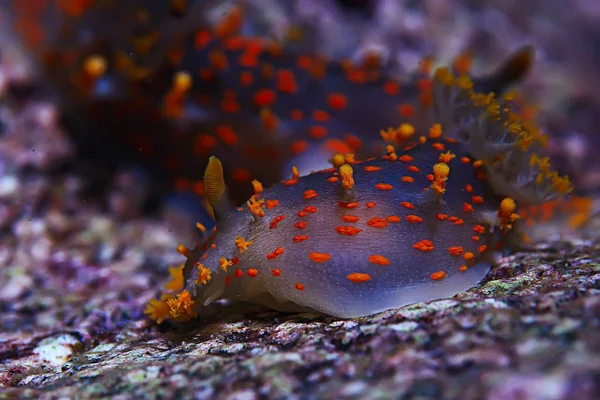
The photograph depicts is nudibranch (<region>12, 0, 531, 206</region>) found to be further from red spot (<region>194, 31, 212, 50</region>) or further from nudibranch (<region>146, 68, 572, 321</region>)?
nudibranch (<region>146, 68, 572, 321</region>)

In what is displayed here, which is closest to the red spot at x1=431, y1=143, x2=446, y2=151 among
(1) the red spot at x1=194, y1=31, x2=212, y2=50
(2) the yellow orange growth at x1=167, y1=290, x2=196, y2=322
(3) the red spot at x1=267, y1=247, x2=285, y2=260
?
(3) the red spot at x1=267, y1=247, x2=285, y2=260

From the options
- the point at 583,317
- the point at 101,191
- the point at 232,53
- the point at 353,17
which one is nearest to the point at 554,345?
the point at 583,317

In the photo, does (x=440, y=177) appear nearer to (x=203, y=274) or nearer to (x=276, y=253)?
(x=276, y=253)

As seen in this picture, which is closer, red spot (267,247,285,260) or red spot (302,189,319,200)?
red spot (267,247,285,260)

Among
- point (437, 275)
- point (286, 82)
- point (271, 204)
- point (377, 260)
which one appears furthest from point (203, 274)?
point (286, 82)

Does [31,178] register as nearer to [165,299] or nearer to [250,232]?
[165,299]

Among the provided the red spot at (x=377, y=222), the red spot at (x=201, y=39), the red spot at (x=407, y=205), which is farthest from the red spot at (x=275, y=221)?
the red spot at (x=201, y=39)

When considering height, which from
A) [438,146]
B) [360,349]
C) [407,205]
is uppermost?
[438,146]
